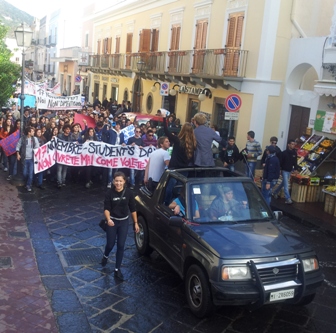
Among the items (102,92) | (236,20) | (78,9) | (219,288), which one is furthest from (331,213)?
(78,9)

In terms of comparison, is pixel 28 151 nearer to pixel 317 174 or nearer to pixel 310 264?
pixel 317 174

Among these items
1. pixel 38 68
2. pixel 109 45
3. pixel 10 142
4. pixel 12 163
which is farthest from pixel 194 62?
pixel 38 68

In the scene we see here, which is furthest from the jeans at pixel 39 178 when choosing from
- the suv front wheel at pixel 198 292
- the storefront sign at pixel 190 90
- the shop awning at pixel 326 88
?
the storefront sign at pixel 190 90

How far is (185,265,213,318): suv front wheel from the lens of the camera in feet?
18.4

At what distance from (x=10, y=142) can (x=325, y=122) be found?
9308 mm

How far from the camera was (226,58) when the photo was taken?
60.7 ft

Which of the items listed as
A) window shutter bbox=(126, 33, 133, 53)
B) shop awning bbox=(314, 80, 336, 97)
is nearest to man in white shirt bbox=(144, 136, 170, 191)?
shop awning bbox=(314, 80, 336, 97)

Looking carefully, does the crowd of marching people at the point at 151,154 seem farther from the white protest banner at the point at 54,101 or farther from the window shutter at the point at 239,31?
the window shutter at the point at 239,31

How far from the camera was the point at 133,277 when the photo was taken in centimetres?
710

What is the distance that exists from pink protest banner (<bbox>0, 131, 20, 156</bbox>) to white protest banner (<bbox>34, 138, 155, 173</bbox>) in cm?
110

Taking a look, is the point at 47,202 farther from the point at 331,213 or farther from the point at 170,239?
the point at 331,213

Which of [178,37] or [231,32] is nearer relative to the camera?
[231,32]

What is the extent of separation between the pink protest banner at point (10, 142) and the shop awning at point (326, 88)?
8.87 m

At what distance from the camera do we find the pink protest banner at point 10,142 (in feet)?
41.8
